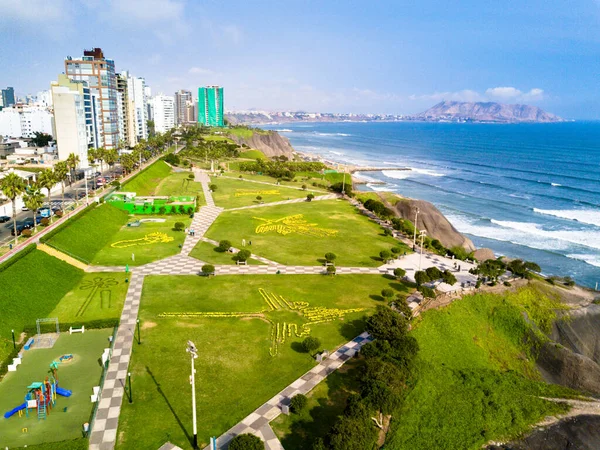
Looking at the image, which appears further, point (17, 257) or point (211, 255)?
point (211, 255)

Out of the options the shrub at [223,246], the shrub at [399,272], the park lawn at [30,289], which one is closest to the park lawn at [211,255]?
the shrub at [223,246]

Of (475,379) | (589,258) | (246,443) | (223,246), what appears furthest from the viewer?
(589,258)

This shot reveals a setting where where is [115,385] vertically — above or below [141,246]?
below

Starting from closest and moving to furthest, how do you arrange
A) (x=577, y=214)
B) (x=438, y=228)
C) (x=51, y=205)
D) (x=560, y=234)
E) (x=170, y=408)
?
1. (x=170, y=408)
2. (x=51, y=205)
3. (x=438, y=228)
4. (x=560, y=234)
5. (x=577, y=214)

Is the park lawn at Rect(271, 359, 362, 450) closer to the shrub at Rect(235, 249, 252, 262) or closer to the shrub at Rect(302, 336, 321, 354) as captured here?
the shrub at Rect(302, 336, 321, 354)

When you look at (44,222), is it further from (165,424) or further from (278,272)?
(165,424)

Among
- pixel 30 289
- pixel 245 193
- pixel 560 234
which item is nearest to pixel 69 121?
pixel 245 193

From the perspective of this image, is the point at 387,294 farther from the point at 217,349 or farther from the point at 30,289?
the point at 30,289

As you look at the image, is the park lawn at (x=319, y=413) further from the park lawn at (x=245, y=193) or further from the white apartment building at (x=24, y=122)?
the white apartment building at (x=24, y=122)
